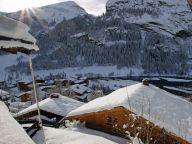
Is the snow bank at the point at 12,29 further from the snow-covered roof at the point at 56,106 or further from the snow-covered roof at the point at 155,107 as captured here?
the snow-covered roof at the point at 56,106

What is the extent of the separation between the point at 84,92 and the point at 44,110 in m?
74.0

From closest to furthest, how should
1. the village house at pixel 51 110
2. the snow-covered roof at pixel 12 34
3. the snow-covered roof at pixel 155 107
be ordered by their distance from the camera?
the snow-covered roof at pixel 12 34
the snow-covered roof at pixel 155 107
the village house at pixel 51 110

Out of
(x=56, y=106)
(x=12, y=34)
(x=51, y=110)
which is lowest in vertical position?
(x=51, y=110)

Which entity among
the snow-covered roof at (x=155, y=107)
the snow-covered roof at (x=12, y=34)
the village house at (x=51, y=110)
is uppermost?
the snow-covered roof at (x=12, y=34)

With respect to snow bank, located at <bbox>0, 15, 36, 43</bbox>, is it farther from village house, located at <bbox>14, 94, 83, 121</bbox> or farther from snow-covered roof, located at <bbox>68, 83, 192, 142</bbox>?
village house, located at <bbox>14, 94, 83, 121</bbox>

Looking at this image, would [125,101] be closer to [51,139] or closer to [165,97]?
[165,97]

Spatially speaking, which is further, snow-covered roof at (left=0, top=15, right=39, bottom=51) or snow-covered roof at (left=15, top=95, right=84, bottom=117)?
snow-covered roof at (left=15, top=95, right=84, bottom=117)

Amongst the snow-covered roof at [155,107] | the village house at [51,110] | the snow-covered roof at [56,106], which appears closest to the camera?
the snow-covered roof at [155,107]

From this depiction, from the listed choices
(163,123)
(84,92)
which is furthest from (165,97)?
(84,92)

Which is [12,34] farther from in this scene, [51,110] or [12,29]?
[51,110]

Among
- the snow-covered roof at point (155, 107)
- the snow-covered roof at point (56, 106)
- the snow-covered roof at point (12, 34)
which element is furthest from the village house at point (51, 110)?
the snow-covered roof at point (12, 34)

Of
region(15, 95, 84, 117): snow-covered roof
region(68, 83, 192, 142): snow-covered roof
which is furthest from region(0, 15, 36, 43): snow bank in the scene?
region(15, 95, 84, 117): snow-covered roof

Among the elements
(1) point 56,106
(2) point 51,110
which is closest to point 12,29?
(2) point 51,110

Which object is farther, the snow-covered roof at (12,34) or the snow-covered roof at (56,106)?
the snow-covered roof at (56,106)
